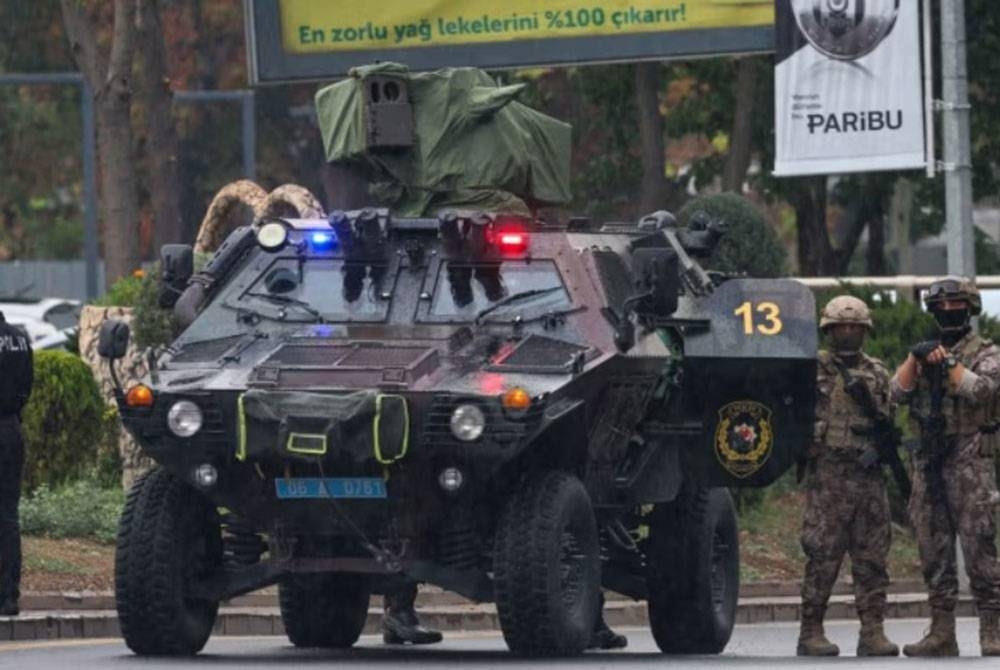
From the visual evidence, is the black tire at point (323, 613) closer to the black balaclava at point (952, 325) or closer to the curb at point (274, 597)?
the curb at point (274, 597)

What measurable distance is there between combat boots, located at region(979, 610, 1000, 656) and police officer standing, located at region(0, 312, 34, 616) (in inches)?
208

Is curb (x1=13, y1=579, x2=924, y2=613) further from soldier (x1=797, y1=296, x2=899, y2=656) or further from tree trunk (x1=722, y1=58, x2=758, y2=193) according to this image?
tree trunk (x1=722, y1=58, x2=758, y2=193)

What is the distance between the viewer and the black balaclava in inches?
620

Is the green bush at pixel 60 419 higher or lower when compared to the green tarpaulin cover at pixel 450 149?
lower

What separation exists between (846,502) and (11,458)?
15.2 feet

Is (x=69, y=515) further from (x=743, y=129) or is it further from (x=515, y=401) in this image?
(x=743, y=129)

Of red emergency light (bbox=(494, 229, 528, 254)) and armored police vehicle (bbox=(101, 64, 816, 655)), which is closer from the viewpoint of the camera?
armored police vehicle (bbox=(101, 64, 816, 655))

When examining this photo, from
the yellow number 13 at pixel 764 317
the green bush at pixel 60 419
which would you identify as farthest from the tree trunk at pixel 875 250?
the yellow number 13 at pixel 764 317

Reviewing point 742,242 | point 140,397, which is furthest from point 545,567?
point 742,242

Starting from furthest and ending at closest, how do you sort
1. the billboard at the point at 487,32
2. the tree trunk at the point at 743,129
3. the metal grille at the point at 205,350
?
the tree trunk at the point at 743,129
the billboard at the point at 487,32
the metal grille at the point at 205,350

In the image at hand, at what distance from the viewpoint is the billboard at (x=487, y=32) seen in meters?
25.5

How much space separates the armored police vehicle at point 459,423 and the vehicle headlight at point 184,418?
0.01m

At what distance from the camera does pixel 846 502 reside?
15.8 m

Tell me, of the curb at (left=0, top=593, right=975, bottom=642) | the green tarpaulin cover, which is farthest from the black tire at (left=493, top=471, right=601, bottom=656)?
the curb at (left=0, top=593, right=975, bottom=642)
